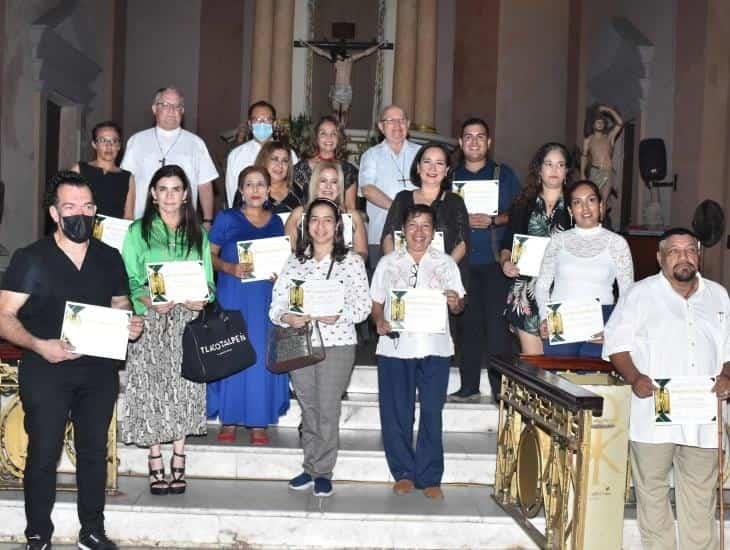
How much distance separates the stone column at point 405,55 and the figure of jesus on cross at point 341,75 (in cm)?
41

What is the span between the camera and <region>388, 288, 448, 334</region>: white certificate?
18.1 ft

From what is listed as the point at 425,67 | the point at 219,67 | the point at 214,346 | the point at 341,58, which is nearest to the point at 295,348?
the point at 214,346

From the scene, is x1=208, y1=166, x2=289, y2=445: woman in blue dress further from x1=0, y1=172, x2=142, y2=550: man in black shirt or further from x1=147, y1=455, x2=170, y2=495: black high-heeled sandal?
x1=0, y1=172, x2=142, y2=550: man in black shirt

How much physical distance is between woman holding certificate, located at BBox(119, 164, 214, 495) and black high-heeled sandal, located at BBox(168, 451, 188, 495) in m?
0.15

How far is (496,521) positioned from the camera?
17.7ft

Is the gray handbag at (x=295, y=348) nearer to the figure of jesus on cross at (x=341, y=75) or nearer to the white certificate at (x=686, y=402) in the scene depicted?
the white certificate at (x=686, y=402)

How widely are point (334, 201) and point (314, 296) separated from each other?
80cm

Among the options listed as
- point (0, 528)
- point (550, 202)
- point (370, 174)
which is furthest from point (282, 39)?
point (0, 528)

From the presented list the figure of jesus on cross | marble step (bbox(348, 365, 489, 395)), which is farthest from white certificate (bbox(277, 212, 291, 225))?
the figure of jesus on cross

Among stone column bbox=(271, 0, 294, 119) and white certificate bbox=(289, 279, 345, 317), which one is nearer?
white certificate bbox=(289, 279, 345, 317)

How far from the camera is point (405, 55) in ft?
49.5

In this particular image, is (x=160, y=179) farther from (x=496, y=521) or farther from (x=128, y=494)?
(x=496, y=521)

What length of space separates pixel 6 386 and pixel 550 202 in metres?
3.18

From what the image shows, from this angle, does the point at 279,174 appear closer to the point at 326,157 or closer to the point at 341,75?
the point at 326,157
